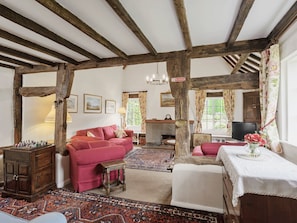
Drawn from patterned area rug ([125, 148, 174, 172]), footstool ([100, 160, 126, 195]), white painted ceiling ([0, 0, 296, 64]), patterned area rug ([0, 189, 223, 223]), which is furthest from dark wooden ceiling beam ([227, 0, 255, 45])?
patterned area rug ([125, 148, 174, 172])

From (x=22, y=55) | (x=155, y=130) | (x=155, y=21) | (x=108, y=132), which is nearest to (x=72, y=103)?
(x=108, y=132)

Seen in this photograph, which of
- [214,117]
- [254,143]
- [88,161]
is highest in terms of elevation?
[214,117]

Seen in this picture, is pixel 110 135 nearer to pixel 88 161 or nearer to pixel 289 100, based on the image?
pixel 88 161

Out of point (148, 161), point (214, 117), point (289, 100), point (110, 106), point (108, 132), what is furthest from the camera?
point (110, 106)

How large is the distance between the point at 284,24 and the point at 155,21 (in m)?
1.50

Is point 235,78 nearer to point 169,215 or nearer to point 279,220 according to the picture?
point 279,220

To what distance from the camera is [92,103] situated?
6.34 meters

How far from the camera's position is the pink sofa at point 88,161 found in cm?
311

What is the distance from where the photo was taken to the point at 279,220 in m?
1.25

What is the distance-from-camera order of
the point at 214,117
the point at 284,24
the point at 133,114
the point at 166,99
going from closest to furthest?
the point at 284,24 → the point at 214,117 → the point at 166,99 → the point at 133,114

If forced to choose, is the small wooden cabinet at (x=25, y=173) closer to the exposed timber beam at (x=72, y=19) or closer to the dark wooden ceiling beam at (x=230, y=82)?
the exposed timber beam at (x=72, y=19)

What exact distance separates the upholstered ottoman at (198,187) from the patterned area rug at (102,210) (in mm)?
100

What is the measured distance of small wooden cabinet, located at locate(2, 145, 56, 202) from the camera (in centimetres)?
282

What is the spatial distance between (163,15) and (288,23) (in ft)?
4.65
